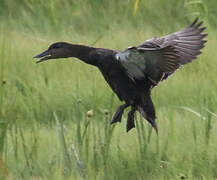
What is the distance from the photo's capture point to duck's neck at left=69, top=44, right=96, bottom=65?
495 cm

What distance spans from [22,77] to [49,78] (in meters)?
0.23

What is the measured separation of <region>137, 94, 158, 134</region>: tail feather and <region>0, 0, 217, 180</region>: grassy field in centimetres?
7

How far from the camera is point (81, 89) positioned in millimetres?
6215

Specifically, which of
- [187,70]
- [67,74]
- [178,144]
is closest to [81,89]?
[67,74]

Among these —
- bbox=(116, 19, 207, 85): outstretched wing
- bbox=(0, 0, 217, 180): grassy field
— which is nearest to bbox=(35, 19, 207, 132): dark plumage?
bbox=(116, 19, 207, 85): outstretched wing

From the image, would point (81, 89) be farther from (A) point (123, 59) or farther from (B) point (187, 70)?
(A) point (123, 59)

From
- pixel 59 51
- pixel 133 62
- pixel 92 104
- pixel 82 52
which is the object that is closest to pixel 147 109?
pixel 133 62

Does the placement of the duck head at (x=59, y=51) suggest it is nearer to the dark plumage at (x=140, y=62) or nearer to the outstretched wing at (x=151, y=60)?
the dark plumage at (x=140, y=62)

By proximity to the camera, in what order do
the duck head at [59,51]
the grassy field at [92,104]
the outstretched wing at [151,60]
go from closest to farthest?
the outstretched wing at [151,60]
the grassy field at [92,104]
the duck head at [59,51]

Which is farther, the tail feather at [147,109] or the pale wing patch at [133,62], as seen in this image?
the tail feather at [147,109]

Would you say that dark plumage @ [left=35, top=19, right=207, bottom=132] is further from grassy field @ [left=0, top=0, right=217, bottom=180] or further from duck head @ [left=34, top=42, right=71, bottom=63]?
grassy field @ [left=0, top=0, right=217, bottom=180]

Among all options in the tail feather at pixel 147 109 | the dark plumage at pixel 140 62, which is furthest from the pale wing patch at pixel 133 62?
the tail feather at pixel 147 109

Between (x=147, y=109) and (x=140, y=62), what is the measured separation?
1.45 ft

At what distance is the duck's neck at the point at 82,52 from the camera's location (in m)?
4.95
